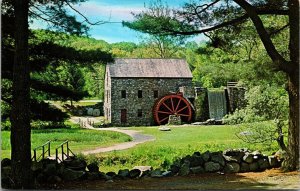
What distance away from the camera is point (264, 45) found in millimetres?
4867

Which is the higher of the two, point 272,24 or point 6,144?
point 272,24

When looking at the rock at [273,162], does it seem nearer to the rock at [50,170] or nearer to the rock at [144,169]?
the rock at [144,169]

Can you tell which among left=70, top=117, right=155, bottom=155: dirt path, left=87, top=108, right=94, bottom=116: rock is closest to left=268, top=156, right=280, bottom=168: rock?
left=70, top=117, right=155, bottom=155: dirt path

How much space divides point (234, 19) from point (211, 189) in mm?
1677

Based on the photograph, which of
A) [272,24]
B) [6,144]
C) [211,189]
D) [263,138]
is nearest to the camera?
[211,189]

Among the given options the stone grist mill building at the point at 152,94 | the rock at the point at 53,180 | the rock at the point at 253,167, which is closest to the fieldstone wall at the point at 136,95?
the stone grist mill building at the point at 152,94

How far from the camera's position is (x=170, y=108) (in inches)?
214

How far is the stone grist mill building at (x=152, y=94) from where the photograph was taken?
509cm

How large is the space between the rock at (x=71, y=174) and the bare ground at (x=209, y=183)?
0.27 feet

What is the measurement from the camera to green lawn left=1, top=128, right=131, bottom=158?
191 inches

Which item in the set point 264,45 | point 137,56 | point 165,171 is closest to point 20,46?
point 137,56

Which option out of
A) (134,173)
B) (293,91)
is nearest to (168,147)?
(134,173)

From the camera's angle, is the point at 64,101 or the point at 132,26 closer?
the point at 132,26

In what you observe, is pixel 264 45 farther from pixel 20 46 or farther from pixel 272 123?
pixel 20 46
